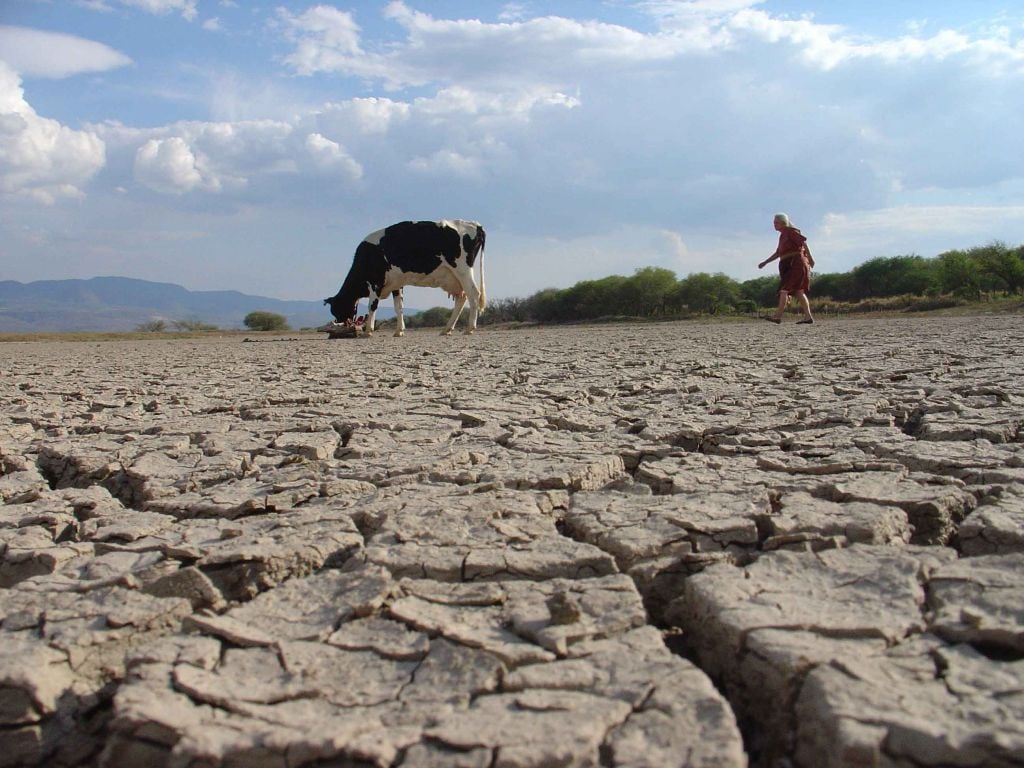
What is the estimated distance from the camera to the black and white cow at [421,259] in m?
12.3

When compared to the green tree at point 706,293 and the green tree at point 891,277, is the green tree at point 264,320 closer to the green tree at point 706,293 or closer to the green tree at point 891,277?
the green tree at point 706,293

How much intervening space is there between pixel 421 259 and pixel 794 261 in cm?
556

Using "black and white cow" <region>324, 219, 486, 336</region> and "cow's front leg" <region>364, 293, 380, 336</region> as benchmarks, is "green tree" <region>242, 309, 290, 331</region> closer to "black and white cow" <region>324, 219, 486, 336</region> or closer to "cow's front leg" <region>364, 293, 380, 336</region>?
"cow's front leg" <region>364, 293, 380, 336</region>

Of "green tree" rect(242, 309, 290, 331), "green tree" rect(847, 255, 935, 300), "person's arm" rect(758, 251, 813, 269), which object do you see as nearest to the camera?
"person's arm" rect(758, 251, 813, 269)

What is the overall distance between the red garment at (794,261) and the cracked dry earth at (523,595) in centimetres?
793

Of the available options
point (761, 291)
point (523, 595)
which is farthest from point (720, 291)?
point (523, 595)

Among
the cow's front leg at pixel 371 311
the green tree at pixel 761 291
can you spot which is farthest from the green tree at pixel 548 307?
the cow's front leg at pixel 371 311

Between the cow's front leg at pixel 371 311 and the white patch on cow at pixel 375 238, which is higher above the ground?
the white patch on cow at pixel 375 238

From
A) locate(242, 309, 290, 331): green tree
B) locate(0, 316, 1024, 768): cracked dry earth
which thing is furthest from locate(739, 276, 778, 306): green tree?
locate(0, 316, 1024, 768): cracked dry earth

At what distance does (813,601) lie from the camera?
4.47 ft

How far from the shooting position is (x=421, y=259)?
12.3 meters

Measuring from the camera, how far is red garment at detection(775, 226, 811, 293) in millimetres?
10641

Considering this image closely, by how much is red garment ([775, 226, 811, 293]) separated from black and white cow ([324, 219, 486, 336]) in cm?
454

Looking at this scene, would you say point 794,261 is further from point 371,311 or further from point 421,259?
point 371,311
